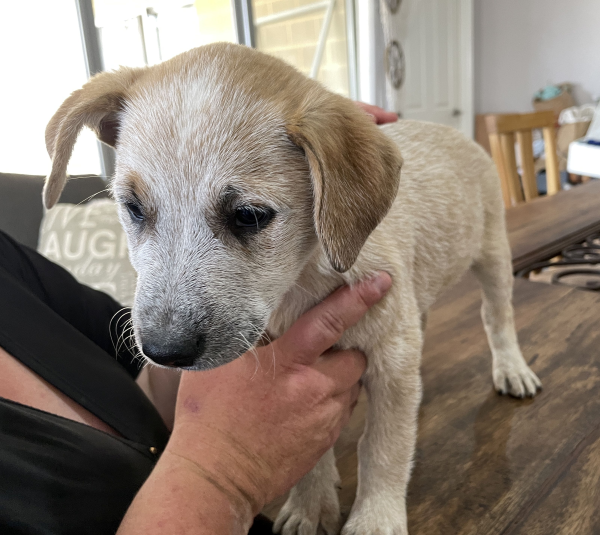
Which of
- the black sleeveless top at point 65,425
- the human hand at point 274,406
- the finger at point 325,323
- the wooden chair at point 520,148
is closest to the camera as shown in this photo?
the black sleeveless top at point 65,425

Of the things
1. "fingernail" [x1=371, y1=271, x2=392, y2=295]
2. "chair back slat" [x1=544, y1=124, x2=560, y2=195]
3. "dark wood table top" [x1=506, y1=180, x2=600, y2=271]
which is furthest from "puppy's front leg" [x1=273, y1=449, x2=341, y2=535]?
"chair back slat" [x1=544, y1=124, x2=560, y2=195]

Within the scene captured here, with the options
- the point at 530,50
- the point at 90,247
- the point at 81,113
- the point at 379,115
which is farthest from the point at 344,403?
the point at 530,50

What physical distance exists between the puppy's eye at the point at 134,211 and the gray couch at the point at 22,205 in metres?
1.77

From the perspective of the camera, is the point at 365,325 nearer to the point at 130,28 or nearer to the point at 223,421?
the point at 223,421

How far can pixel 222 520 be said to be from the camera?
31.5 inches

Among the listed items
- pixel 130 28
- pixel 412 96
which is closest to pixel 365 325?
pixel 130 28

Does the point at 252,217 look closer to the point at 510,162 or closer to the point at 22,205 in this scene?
the point at 22,205

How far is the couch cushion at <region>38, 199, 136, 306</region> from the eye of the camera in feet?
8.05

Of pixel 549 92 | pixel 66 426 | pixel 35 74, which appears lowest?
pixel 549 92

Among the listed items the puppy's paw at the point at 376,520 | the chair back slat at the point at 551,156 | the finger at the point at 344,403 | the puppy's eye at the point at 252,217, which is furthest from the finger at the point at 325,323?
the chair back slat at the point at 551,156

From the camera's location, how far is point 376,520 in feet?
3.36

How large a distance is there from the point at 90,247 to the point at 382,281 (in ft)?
6.26

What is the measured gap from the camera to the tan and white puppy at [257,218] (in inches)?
34.5

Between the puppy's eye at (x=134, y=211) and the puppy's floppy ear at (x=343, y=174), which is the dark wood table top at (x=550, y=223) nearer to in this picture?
the puppy's floppy ear at (x=343, y=174)
